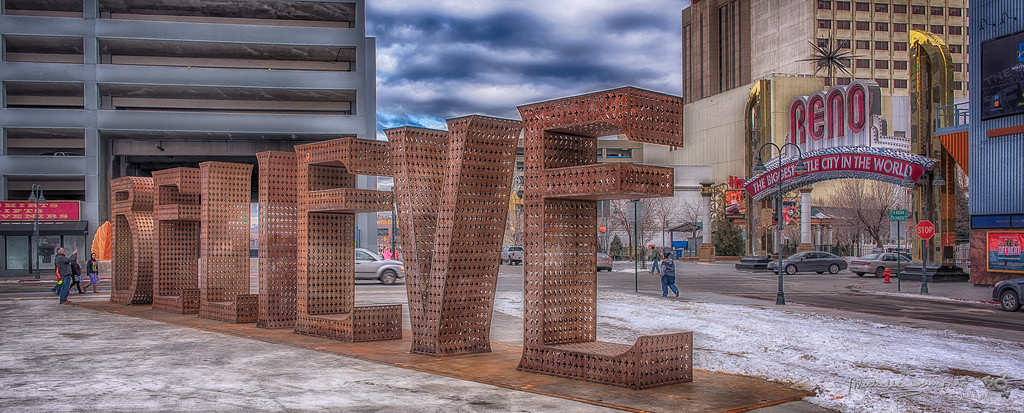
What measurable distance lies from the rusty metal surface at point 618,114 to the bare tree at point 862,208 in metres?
66.2

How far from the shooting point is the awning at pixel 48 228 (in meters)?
47.2

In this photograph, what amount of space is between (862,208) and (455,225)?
72.0 metres

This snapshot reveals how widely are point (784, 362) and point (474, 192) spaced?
529cm

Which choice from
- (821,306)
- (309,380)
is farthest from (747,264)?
(309,380)

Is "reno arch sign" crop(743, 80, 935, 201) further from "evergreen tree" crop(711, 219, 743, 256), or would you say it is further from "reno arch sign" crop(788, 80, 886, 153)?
"evergreen tree" crop(711, 219, 743, 256)

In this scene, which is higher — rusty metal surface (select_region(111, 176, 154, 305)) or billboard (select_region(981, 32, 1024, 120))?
billboard (select_region(981, 32, 1024, 120))

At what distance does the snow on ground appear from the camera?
9.61 meters

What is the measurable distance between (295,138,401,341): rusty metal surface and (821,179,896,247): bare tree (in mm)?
63825

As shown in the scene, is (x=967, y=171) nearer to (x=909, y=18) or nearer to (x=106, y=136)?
(x=106, y=136)

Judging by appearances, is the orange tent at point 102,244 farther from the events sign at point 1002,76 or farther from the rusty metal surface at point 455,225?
the events sign at point 1002,76

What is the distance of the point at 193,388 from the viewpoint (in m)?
9.98

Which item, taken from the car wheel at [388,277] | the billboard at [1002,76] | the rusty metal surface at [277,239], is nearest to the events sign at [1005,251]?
the billboard at [1002,76]

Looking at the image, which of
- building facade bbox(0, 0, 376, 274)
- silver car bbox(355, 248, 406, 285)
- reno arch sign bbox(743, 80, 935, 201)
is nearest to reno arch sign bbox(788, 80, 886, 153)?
reno arch sign bbox(743, 80, 935, 201)

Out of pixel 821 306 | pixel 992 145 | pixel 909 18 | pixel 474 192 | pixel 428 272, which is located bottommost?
pixel 821 306
